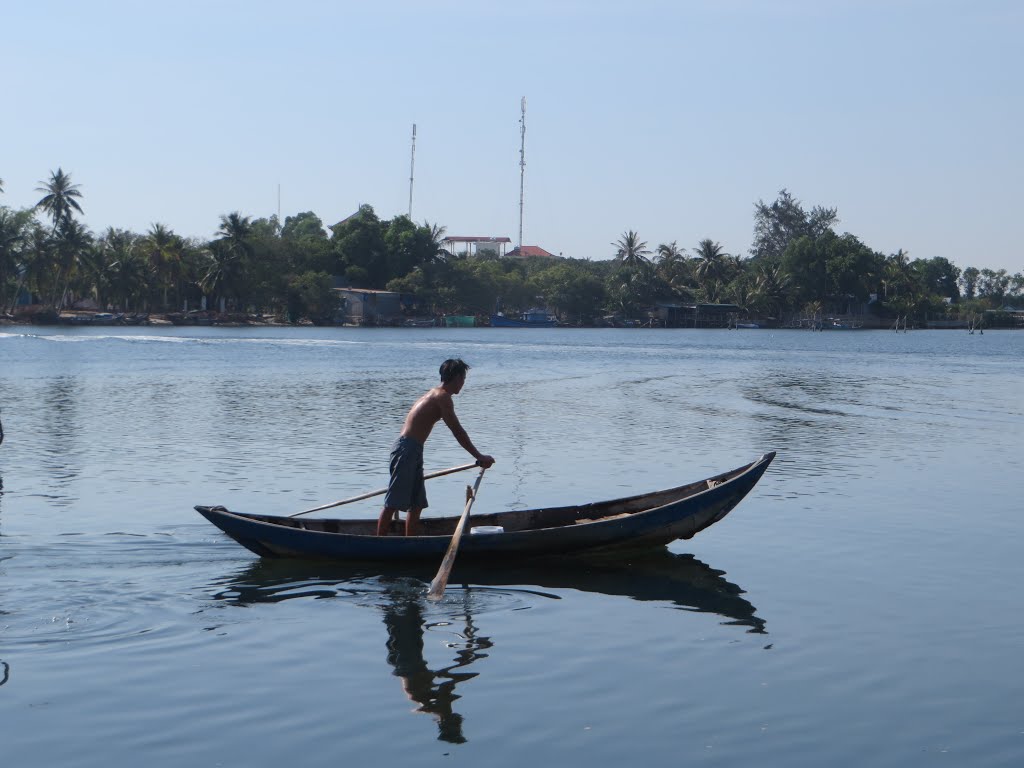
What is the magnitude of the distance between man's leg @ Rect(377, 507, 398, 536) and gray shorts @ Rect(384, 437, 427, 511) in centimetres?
18

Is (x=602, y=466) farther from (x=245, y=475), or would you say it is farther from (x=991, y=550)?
(x=991, y=550)

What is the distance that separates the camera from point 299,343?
243ft

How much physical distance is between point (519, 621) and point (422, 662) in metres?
1.27

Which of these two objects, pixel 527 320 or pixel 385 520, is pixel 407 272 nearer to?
pixel 527 320

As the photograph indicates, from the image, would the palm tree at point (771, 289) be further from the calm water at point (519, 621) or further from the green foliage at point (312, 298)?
the calm water at point (519, 621)

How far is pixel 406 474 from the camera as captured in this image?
10430mm

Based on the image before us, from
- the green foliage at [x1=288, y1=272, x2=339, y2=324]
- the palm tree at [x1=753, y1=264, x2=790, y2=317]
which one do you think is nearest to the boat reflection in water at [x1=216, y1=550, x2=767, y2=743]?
the green foliage at [x1=288, y1=272, x2=339, y2=324]

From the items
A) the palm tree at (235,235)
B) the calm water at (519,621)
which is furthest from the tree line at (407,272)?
the calm water at (519,621)

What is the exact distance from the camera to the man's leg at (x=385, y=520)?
35.1ft

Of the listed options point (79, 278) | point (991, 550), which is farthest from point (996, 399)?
point (79, 278)

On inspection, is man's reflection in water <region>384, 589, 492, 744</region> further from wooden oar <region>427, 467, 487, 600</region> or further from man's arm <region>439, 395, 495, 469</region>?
man's arm <region>439, 395, 495, 469</region>

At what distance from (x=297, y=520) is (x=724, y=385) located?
Result: 32.1 m

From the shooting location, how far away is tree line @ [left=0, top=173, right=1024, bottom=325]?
98.5 meters

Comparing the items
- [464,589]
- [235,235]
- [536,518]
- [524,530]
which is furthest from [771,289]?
[464,589]
